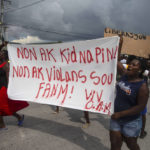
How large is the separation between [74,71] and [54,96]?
0.54 m

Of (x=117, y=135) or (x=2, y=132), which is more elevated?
(x=117, y=135)

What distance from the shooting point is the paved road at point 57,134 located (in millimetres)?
2818

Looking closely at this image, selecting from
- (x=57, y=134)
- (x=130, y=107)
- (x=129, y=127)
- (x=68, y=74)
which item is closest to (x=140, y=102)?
(x=130, y=107)

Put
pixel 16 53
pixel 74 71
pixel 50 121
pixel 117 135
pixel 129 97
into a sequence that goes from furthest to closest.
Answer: pixel 50 121 → pixel 16 53 → pixel 74 71 → pixel 117 135 → pixel 129 97

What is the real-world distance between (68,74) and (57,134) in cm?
124

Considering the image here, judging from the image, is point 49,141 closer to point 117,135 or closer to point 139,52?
point 117,135

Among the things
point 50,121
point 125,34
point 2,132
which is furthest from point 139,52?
point 2,132

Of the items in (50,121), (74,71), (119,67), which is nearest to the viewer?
(119,67)

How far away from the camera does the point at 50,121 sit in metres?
Result: 3.86

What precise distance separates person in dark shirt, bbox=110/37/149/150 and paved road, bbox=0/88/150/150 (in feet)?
3.09

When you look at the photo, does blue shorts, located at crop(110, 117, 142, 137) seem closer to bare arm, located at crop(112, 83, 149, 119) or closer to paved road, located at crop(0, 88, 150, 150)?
bare arm, located at crop(112, 83, 149, 119)

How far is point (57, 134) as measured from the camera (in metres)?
3.23

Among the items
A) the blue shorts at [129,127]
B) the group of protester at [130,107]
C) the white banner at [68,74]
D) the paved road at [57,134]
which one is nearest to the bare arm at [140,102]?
the group of protester at [130,107]

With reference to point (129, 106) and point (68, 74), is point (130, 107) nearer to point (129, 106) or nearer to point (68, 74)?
point (129, 106)
